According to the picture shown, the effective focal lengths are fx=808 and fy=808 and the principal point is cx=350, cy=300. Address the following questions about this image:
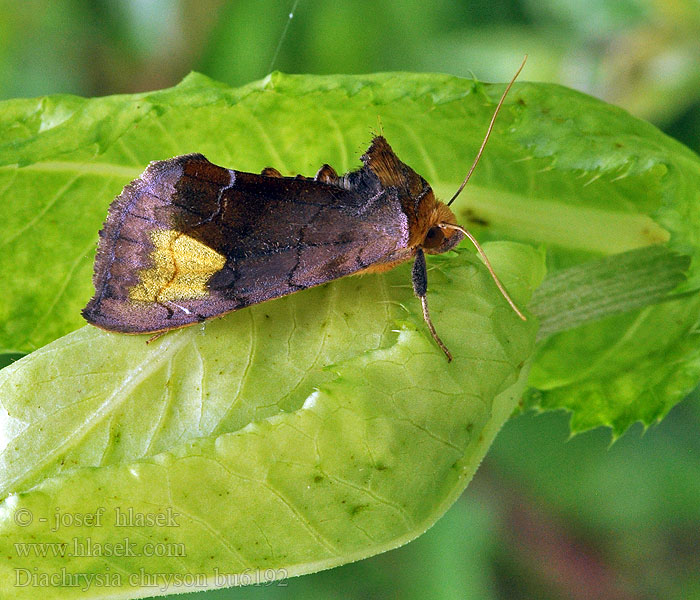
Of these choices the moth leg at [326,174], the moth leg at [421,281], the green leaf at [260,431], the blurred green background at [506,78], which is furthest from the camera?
the blurred green background at [506,78]

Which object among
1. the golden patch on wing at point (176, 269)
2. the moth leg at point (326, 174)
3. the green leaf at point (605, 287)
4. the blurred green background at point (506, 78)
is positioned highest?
the moth leg at point (326, 174)

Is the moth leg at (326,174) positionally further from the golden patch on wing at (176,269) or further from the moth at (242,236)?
the golden patch on wing at (176,269)

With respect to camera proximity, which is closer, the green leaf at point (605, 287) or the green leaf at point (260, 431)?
the green leaf at point (260, 431)

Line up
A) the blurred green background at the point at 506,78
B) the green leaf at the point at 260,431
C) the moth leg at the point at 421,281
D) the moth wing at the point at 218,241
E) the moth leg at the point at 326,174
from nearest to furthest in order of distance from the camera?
1. the green leaf at the point at 260,431
2. the moth leg at the point at 421,281
3. the moth wing at the point at 218,241
4. the moth leg at the point at 326,174
5. the blurred green background at the point at 506,78

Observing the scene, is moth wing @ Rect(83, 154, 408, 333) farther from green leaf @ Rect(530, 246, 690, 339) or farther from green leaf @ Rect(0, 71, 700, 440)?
Result: green leaf @ Rect(530, 246, 690, 339)

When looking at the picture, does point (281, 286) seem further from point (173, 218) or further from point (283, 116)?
point (283, 116)

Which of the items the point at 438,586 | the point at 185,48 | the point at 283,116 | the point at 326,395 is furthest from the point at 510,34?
the point at 326,395

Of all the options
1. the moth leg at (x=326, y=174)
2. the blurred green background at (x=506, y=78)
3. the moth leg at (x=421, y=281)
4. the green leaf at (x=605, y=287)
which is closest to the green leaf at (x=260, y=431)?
the moth leg at (x=421, y=281)

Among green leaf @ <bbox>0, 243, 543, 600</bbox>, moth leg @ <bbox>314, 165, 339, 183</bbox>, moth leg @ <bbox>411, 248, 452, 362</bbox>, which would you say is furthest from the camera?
moth leg @ <bbox>314, 165, 339, 183</bbox>

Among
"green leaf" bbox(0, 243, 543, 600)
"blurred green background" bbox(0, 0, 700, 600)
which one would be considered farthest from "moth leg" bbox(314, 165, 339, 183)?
"blurred green background" bbox(0, 0, 700, 600)
